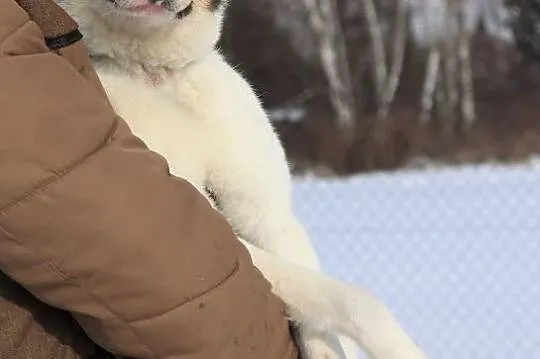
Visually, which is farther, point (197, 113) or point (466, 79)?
point (466, 79)

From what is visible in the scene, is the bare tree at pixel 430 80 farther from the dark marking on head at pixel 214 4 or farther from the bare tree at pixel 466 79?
the dark marking on head at pixel 214 4

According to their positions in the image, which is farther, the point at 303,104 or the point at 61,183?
the point at 303,104

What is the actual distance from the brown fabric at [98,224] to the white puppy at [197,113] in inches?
12.7

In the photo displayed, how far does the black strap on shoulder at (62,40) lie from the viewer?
3.23ft

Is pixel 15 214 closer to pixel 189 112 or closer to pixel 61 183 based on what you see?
pixel 61 183

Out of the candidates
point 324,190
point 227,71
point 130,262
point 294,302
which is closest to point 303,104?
point 324,190

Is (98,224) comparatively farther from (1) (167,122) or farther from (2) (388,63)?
(2) (388,63)

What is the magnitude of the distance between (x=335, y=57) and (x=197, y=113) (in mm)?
3199

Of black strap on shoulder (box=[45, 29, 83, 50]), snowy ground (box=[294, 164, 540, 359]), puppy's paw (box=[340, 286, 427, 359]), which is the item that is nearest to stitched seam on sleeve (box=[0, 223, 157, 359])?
black strap on shoulder (box=[45, 29, 83, 50])

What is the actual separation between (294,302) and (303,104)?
339 centimetres

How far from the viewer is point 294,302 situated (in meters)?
1.21

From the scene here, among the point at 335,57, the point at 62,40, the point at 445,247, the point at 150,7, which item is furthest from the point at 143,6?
the point at 335,57

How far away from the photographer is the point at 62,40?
1.00 meters

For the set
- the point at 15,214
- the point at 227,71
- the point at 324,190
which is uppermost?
the point at 15,214
